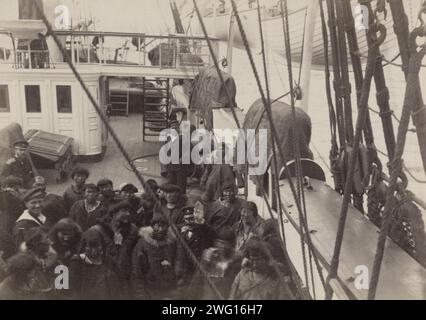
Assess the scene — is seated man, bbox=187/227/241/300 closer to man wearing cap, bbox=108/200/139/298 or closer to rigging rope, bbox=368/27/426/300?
man wearing cap, bbox=108/200/139/298

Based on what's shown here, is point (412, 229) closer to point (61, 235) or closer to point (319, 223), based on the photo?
point (319, 223)

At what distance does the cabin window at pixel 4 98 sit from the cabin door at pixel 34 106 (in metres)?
0.16

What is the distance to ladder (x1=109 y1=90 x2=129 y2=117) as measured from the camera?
7938 millimetres

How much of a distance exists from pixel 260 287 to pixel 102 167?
326 cm

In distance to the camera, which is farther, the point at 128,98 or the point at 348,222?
the point at 128,98

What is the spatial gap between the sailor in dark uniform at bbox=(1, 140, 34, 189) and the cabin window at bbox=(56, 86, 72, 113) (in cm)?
126

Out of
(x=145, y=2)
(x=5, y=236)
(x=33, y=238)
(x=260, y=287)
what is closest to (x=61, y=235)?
(x=33, y=238)

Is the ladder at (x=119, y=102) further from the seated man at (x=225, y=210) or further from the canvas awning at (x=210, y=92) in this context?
the seated man at (x=225, y=210)

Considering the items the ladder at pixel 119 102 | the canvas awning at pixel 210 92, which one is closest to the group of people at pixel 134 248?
the canvas awning at pixel 210 92

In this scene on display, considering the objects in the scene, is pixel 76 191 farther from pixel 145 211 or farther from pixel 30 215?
pixel 145 211

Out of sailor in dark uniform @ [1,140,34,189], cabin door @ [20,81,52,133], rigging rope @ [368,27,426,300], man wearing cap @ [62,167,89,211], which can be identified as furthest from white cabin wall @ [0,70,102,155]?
rigging rope @ [368,27,426,300]

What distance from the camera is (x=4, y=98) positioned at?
17.2ft
